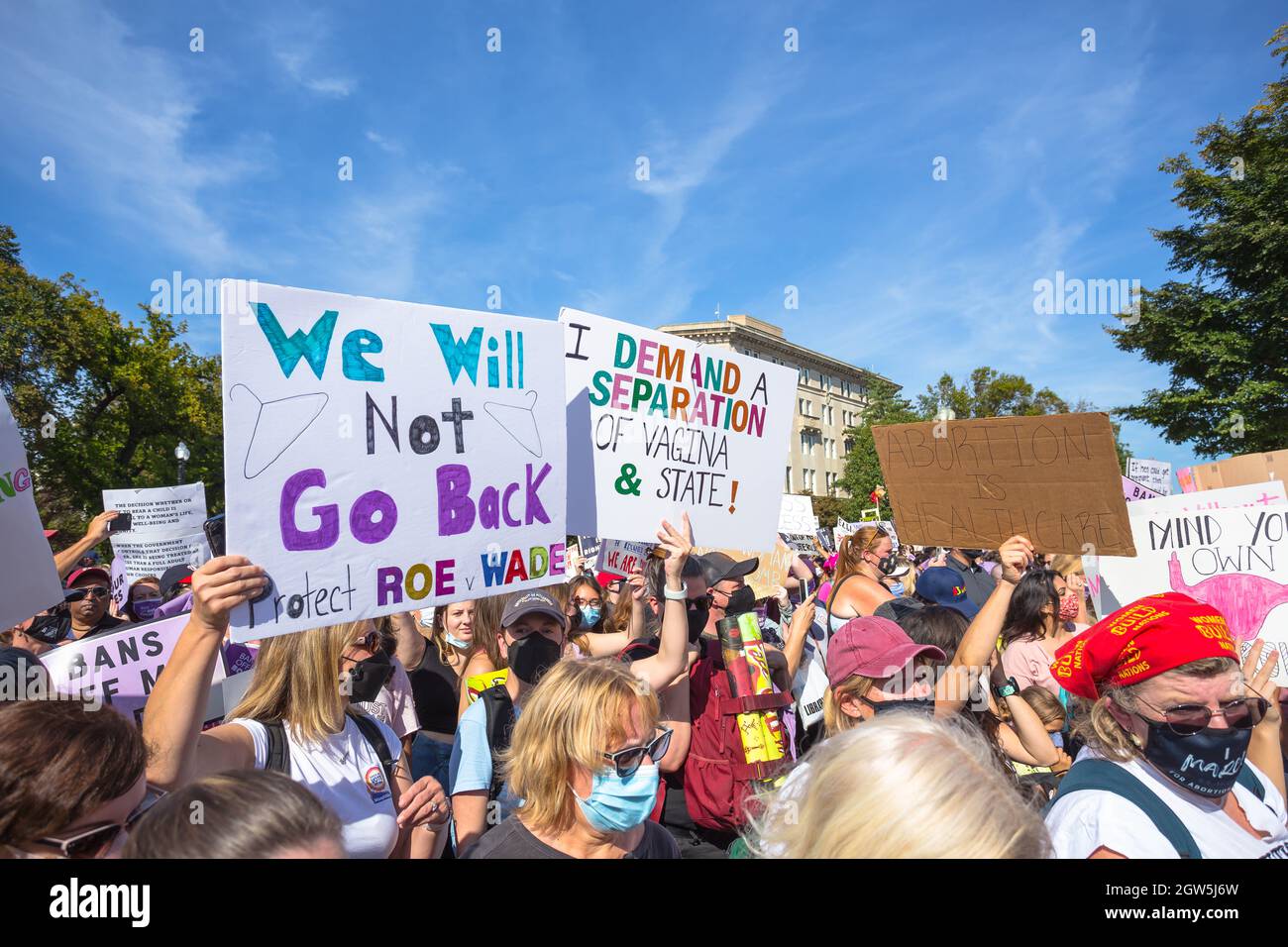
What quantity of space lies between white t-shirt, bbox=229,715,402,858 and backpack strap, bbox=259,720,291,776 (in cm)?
1

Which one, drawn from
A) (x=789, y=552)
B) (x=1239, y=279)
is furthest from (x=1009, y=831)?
(x=1239, y=279)

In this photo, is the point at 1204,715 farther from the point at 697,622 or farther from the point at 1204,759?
the point at 697,622

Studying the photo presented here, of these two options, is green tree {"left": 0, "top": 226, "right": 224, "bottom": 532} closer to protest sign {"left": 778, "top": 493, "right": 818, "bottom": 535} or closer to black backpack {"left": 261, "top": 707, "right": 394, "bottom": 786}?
protest sign {"left": 778, "top": 493, "right": 818, "bottom": 535}

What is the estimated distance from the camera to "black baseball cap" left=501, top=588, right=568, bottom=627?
12.1 ft

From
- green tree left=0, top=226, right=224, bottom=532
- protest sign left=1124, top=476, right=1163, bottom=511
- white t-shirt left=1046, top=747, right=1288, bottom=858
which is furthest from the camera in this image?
green tree left=0, top=226, right=224, bottom=532

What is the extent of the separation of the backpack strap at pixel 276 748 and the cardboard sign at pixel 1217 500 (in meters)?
4.11

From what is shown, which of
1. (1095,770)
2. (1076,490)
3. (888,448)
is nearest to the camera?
(1095,770)

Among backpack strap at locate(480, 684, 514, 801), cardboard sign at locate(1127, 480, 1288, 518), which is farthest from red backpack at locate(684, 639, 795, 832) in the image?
cardboard sign at locate(1127, 480, 1288, 518)

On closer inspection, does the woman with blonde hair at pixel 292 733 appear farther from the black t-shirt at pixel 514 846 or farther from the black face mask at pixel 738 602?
the black face mask at pixel 738 602

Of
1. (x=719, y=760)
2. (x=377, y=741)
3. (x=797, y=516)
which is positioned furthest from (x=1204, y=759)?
(x=797, y=516)

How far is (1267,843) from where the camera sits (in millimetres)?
2125

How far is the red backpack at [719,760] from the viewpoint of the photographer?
3625 millimetres
